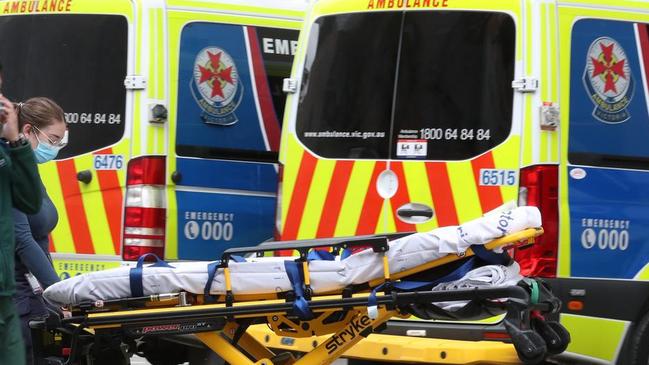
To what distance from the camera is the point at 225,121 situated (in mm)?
7641

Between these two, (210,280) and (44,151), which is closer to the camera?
(210,280)

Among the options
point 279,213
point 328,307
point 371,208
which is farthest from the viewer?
point 279,213

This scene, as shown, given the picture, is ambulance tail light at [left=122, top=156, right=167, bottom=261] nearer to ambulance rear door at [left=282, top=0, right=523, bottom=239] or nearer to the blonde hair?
ambulance rear door at [left=282, top=0, right=523, bottom=239]

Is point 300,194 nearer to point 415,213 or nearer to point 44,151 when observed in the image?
point 415,213

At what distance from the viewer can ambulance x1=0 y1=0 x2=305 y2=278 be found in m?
7.32

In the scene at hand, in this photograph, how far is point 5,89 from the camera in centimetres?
765

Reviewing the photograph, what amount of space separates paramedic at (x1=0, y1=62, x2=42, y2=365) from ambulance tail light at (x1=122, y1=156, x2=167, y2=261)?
284 centimetres

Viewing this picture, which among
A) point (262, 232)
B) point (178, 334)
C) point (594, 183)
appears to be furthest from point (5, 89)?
point (594, 183)

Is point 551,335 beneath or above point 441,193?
beneath

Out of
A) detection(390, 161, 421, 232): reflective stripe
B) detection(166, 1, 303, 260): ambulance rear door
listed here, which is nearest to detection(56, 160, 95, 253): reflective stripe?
detection(166, 1, 303, 260): ambulance rear door

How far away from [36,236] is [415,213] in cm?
191

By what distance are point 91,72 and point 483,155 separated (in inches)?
100

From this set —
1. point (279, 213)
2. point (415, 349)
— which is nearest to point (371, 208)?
point (279, 213)

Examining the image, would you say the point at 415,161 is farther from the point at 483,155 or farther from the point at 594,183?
the point at 594,183
